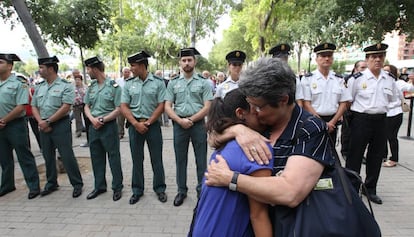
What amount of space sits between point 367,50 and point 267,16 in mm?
8117

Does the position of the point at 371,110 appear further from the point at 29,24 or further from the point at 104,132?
the point at 29,24

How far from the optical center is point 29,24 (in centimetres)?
449

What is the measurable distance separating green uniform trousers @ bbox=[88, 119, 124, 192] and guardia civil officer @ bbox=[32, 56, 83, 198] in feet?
1.00

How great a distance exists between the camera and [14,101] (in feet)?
13.5

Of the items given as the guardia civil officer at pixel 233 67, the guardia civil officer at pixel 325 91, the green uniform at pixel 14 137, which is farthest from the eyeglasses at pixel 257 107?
the green uniform at pixel 14 137

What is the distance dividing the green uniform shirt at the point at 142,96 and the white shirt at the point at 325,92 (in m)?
1.99

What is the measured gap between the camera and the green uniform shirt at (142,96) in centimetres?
400

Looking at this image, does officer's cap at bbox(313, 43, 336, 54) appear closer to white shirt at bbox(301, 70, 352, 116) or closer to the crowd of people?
the crowd of people

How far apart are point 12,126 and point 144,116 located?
1.81 meters

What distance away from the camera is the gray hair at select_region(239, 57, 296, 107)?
1.27m

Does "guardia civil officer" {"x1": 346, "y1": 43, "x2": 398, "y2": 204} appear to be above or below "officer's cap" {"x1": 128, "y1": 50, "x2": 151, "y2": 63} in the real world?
below

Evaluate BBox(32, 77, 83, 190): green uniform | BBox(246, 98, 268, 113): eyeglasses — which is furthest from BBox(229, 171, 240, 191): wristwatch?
BBox(32, 77, 83, 190): green uniform

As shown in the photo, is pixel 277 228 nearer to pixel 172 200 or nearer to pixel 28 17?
pixel 172 200

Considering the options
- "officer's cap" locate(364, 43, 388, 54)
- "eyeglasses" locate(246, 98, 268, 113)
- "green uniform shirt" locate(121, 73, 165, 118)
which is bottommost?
"green uniform shirt" locate(121, 73, 165, 118)
